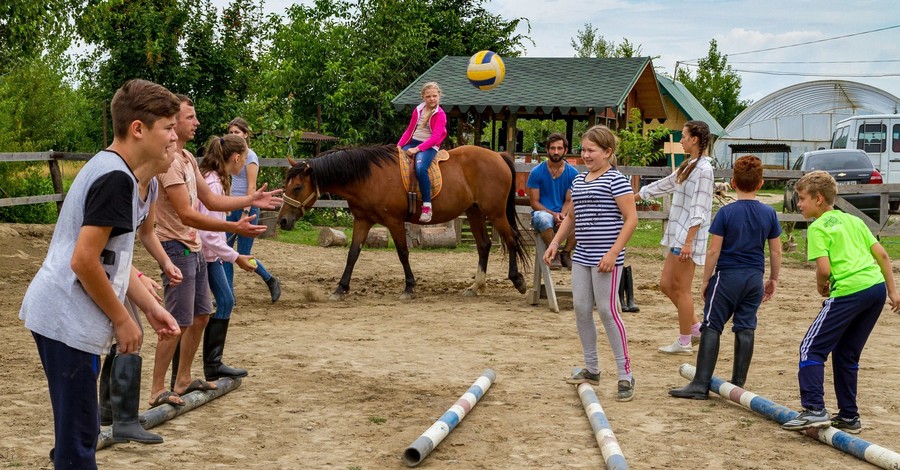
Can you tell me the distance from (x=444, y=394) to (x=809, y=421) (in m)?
2.14

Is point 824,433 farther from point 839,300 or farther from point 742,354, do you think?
point 742,354

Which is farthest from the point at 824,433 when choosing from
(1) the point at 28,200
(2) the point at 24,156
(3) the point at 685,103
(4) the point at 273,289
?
(3) the point at 685,103

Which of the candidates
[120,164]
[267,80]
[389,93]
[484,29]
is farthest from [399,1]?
[120,164]

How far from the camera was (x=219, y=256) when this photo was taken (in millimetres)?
5422

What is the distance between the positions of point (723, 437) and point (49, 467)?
329cm

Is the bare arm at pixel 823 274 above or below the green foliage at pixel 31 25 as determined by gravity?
below

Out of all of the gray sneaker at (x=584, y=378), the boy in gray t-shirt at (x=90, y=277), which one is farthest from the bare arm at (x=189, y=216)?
the gray sneaker at (x=584, y=378)

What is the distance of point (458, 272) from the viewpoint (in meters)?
12.5

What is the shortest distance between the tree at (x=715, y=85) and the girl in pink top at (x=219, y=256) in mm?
46377

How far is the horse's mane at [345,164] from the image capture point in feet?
33.9

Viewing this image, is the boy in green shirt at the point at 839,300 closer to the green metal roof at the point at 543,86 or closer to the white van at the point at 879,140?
the green metal roof at the point at 543,86

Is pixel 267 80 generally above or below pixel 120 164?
above

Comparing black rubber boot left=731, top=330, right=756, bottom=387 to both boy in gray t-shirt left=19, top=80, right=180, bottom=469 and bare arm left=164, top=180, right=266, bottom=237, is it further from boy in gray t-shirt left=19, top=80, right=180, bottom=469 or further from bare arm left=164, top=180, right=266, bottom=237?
boy in gray t-shirt left=19, top=80, right=180, bottom=469

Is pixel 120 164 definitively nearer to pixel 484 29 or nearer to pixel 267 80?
pixel 267 80
